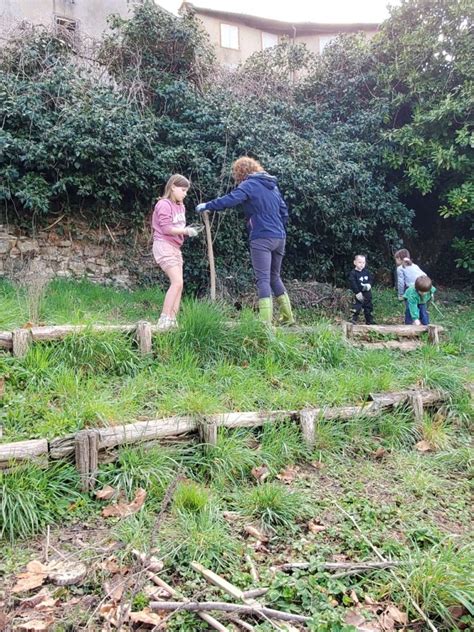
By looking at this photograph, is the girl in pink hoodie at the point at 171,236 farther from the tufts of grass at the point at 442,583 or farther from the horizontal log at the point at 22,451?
the tufts of grass at the point at 442,583

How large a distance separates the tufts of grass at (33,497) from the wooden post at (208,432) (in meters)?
0.86

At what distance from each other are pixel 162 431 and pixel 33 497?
861 millimetres

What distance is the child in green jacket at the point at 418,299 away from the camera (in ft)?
21.1

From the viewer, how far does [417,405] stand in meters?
3.98

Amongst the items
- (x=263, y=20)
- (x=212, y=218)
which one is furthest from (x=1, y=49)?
(x=263, y=20)

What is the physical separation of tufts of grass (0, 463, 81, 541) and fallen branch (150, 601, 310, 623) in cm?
85

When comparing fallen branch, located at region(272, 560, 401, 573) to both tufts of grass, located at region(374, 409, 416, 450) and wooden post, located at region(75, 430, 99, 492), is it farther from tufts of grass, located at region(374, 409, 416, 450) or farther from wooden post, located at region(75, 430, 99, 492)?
tufts of grass, located at region(374, 409, 416, 450)

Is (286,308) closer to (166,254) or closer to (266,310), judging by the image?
(266,310)

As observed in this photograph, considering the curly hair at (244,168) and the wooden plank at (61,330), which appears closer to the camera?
the wooden plank at (61,330)

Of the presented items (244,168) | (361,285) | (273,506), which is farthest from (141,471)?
(361,285)

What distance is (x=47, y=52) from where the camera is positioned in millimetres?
7906

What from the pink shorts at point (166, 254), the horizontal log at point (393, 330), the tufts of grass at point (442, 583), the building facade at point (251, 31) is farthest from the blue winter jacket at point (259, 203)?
the building facade at point (251, 31)

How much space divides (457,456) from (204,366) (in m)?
2.16

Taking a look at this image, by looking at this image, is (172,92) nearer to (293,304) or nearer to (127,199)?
(127,199)
